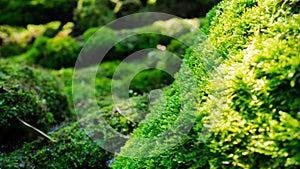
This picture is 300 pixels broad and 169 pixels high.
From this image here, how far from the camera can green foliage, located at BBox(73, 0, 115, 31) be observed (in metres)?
13.6

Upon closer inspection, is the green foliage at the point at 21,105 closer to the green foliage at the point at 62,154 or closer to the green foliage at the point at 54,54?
the green foliage at the point at 62,154

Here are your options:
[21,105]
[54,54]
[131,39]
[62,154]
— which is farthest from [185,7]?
[62,154]

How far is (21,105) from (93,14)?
939 cm

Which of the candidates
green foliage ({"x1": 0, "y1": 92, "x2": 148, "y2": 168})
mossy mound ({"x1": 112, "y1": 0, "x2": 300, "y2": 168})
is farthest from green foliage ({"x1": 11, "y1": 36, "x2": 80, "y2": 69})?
mossy mound ({"x1": 112, "y1": 0, "x2": 300, "y2": 168})

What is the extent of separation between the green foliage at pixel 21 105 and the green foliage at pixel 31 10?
9840mm

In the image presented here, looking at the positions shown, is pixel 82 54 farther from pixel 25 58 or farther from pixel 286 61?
pixel 286 61

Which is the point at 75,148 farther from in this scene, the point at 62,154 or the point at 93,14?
the point at 93,14

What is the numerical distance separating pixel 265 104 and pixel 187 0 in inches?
501

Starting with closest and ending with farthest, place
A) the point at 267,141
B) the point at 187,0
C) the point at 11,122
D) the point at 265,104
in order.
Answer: the point at 267,141
the point at 265,104
the point at 11,122
the point at 187,0

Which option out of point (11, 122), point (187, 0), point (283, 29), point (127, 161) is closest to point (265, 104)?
point (283, 29)

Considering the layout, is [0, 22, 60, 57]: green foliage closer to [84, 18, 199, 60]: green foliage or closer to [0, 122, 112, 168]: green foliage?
[84, 18, 199, 60]: green foliage

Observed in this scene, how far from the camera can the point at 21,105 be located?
4.81 m

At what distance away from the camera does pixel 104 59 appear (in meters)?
11.5

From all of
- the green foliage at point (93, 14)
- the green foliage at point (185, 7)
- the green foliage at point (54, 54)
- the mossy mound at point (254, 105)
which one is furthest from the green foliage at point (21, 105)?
the green foliage at point (185, 7)
